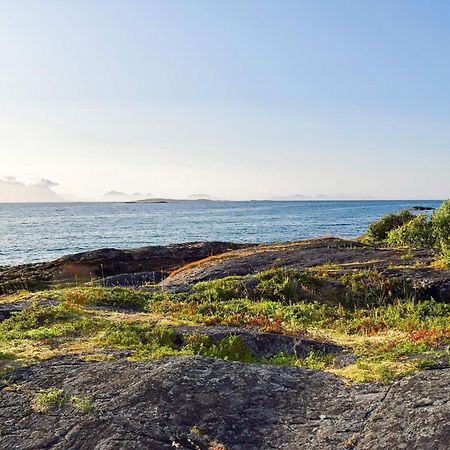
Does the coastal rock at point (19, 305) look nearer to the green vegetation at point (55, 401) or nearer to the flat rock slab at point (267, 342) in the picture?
the flat rock slab at point (267, 342)

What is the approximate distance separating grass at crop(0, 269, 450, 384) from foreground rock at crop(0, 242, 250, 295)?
20.0 m

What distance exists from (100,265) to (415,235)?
28.9m

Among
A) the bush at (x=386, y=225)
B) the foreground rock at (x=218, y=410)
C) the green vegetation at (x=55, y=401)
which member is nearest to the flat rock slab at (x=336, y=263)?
the foreground rock at (x=218, y=410)

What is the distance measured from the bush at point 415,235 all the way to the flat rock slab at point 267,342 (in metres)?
29.1

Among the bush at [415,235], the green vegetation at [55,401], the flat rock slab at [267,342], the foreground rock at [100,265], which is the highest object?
the bush at [415,235]

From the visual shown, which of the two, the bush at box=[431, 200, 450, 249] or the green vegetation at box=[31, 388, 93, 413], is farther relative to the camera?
the bush at box=[431, 200, 450, 249]

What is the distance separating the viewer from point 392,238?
4516 centimetres

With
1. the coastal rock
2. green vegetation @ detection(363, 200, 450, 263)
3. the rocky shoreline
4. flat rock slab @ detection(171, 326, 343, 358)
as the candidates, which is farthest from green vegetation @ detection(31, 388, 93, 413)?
green vegetation @ detection(363, 200, 450, 263)

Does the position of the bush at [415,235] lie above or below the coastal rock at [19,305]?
above

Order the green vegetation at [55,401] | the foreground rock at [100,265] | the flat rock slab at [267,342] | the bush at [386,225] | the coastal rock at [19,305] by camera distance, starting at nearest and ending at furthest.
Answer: the green vegetation at [55,401] < the flat rock slab at [267,342] < the coastal rock at [19,305] < the foreground rock at [100,265] < the bush at [386,225]

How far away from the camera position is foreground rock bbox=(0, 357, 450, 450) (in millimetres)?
8852

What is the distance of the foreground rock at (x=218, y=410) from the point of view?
8.85 m

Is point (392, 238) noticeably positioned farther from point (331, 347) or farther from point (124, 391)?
point (124, 391)

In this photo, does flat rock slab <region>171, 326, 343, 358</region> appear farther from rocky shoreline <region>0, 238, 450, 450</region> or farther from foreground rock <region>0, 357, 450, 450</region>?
Result: foreground rock <region>0, 357, 450, 450</region>
